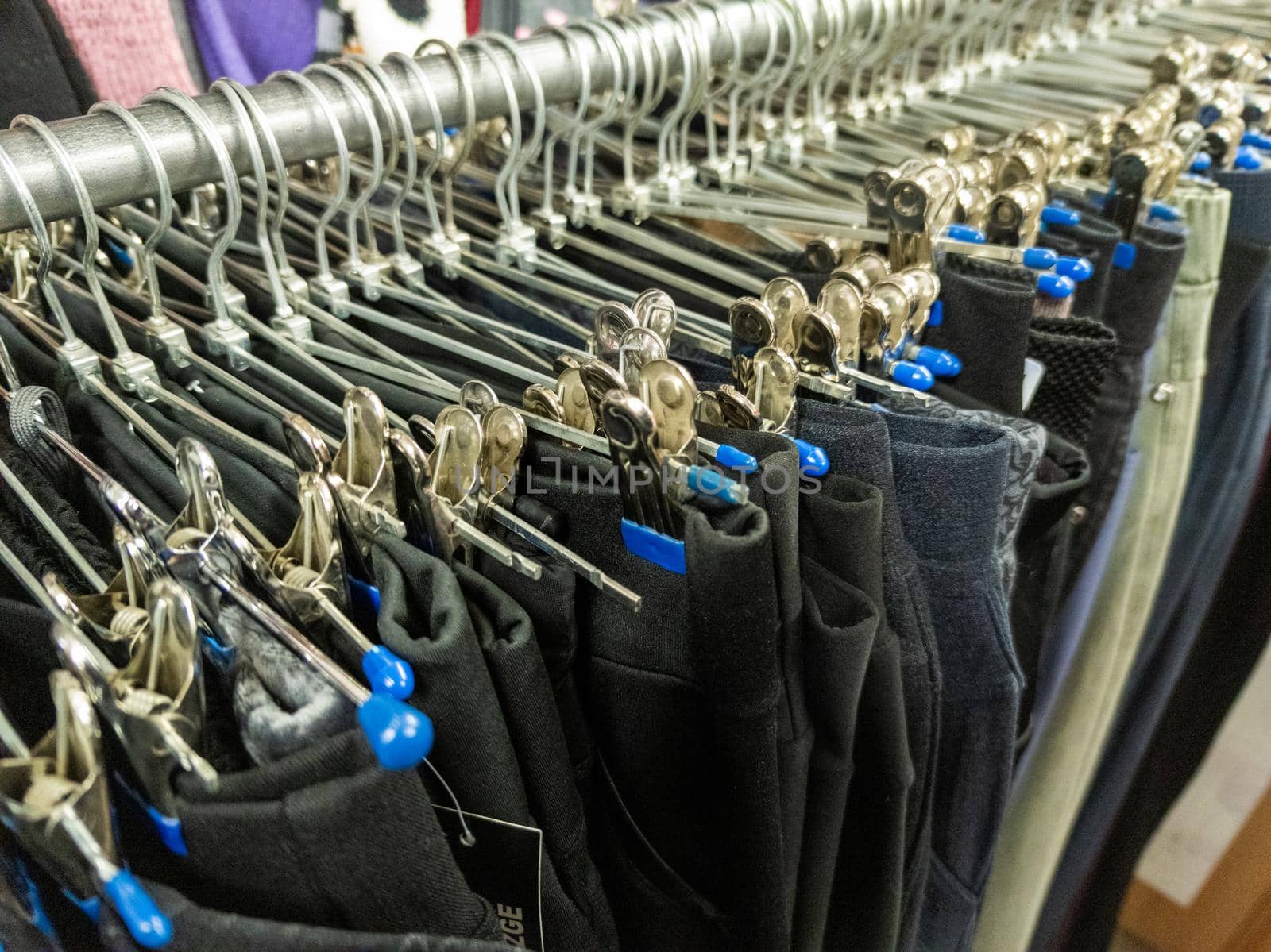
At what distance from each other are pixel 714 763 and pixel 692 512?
5.6 inches

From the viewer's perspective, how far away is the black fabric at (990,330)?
56cm

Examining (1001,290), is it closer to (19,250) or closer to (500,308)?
(500,308)

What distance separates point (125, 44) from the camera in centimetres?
76

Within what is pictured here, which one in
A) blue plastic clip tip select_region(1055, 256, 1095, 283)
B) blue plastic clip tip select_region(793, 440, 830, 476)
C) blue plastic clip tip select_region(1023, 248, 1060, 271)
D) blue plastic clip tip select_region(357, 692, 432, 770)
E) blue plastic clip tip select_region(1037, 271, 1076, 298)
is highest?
blue plastic clip tip select_region(1023, 248, 1060, 271)

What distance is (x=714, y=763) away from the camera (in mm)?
452

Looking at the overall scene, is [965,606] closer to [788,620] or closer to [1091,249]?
[788,620]

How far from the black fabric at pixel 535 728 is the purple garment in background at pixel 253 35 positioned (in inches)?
25.9

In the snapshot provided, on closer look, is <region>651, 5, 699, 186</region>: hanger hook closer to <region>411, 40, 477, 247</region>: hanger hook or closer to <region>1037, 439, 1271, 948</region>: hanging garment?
<region>411, 40, 477, 247</region>: hanger hook

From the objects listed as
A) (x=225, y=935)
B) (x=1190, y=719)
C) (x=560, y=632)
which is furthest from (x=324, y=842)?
(x=1190, y=719)

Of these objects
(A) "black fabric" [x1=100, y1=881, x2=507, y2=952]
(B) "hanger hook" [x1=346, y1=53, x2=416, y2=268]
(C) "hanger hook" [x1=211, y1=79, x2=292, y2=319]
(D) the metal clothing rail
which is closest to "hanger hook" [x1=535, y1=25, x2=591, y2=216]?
(D) the metal clothing rail

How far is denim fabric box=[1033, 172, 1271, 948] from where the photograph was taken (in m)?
0.76

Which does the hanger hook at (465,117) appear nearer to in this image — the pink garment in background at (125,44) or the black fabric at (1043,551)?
the pink garment in background at (125,44)

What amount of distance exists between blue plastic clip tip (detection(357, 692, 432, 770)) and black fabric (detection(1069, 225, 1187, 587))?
55 centimetres

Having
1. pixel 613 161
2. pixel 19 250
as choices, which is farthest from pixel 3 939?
pixel 613 161
